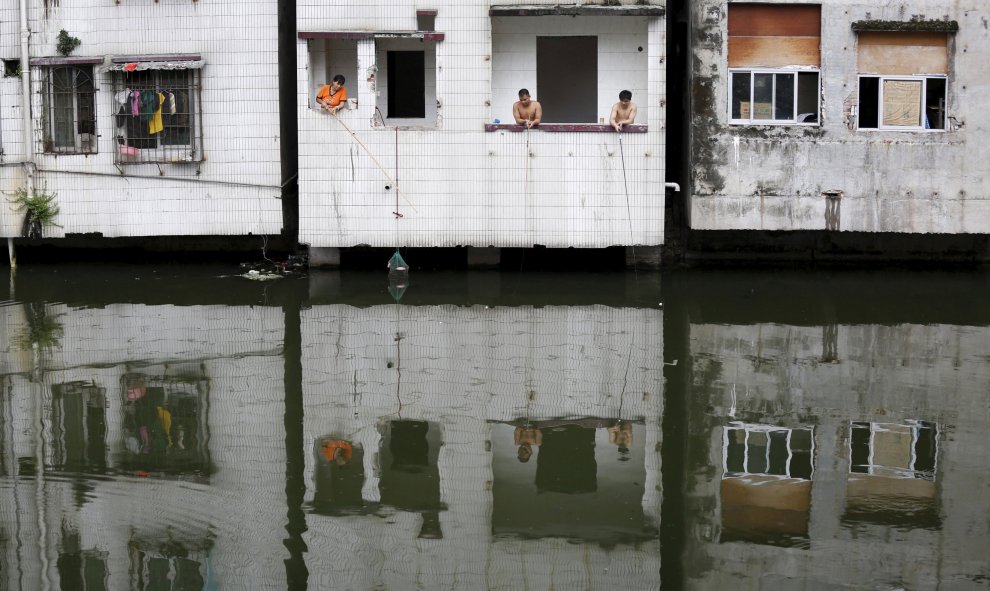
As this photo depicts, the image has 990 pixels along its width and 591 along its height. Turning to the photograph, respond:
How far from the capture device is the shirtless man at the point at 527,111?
13672 mm

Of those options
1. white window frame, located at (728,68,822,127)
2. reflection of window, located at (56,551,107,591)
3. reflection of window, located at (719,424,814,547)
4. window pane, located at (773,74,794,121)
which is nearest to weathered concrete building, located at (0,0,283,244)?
white window frame, located at (728,68,822,127)

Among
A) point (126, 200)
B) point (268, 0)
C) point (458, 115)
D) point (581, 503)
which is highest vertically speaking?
point (268, 0)

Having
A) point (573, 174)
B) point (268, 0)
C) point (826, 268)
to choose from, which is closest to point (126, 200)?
point (268, 0)

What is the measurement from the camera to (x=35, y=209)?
14.2 metres

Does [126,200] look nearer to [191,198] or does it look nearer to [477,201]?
[191,198]

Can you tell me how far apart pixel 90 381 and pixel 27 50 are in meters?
6.59

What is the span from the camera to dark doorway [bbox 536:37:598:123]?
53.2 feet

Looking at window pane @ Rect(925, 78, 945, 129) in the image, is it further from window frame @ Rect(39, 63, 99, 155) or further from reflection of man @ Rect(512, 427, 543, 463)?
window frame @ Rect(39, 63, 99, 155)

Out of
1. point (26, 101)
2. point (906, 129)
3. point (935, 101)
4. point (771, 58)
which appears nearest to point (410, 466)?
point (771, 58)

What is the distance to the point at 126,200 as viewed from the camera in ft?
46.6

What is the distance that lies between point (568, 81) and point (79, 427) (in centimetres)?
1000

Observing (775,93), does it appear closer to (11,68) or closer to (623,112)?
(623,112)

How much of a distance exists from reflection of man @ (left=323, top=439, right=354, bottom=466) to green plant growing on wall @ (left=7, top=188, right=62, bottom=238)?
8132 mm

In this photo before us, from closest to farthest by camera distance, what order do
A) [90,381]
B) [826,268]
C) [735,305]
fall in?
1. [90,381]
2. [735,305]
3. [826,268]
